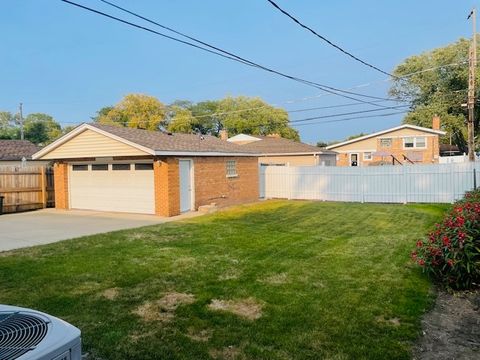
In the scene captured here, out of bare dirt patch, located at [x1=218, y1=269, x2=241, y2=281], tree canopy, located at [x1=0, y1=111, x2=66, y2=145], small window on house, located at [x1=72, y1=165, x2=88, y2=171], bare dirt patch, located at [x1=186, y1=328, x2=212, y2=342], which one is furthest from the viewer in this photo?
tree canopy, located at [x1=0, y1=111, x2=66, y2=145]

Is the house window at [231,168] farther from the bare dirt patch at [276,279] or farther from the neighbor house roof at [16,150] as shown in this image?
the bare dirt patch at [276,279]

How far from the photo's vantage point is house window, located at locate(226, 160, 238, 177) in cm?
1972

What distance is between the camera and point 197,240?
10672 millimetres

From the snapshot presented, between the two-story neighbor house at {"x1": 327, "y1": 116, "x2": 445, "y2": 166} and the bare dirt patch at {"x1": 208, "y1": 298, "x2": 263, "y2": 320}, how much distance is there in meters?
29.6

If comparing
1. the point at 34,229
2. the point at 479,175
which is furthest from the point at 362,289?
the point at 479,175

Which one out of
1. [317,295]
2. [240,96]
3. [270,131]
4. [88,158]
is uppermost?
[240,96]

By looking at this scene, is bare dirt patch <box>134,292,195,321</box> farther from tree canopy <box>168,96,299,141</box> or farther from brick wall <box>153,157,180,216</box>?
tree canopy <box>168,96,299,141</box>

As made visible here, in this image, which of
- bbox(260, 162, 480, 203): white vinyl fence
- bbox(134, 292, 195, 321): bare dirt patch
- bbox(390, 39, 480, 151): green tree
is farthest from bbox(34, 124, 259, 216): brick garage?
bbox(390, 39, 480, 151): green tree

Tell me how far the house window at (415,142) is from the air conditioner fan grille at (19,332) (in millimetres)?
37314

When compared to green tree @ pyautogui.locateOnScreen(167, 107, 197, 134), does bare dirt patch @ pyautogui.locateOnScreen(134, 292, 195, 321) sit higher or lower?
lower

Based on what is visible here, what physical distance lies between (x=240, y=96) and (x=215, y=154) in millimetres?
52575

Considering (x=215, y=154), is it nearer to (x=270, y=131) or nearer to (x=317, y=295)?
(x=317, y=295)

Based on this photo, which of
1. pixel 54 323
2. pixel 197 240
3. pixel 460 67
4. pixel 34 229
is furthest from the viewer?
pixel 460 67

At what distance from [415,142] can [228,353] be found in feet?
117
